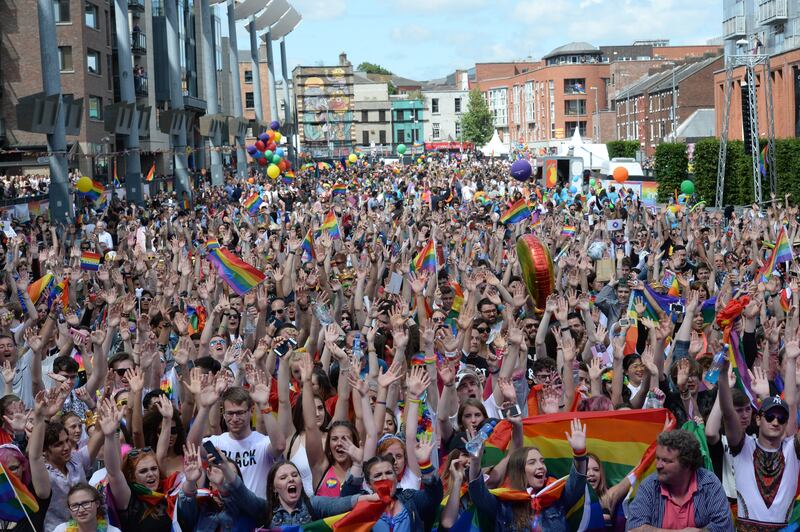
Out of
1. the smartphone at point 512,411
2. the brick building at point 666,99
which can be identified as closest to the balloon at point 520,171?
the smartphone at point 512,411

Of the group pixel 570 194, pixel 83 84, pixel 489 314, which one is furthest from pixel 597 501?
pixel 83 84

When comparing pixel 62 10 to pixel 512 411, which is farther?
pixel 62 10

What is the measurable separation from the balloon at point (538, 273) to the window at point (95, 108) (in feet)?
129

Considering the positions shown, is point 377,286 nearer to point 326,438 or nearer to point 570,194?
point 326,438

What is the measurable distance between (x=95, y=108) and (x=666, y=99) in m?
43.4

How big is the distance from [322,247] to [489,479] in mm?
9762

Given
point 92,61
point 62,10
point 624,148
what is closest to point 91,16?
point 92,61

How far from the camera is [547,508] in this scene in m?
5.69

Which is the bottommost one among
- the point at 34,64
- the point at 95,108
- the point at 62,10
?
the point at 95,108

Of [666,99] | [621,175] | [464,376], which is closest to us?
[464,376]

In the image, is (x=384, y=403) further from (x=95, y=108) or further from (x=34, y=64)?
(x=95, y=108)

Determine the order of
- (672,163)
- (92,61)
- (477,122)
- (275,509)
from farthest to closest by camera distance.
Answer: (477,122), (92,61), (672,163), (275,509)

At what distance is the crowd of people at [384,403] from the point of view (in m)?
5.70

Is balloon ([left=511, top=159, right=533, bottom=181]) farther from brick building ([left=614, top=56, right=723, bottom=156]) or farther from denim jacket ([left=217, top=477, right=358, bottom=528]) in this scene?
brick building ([left=614, top=56, right=723, bottom=156])
